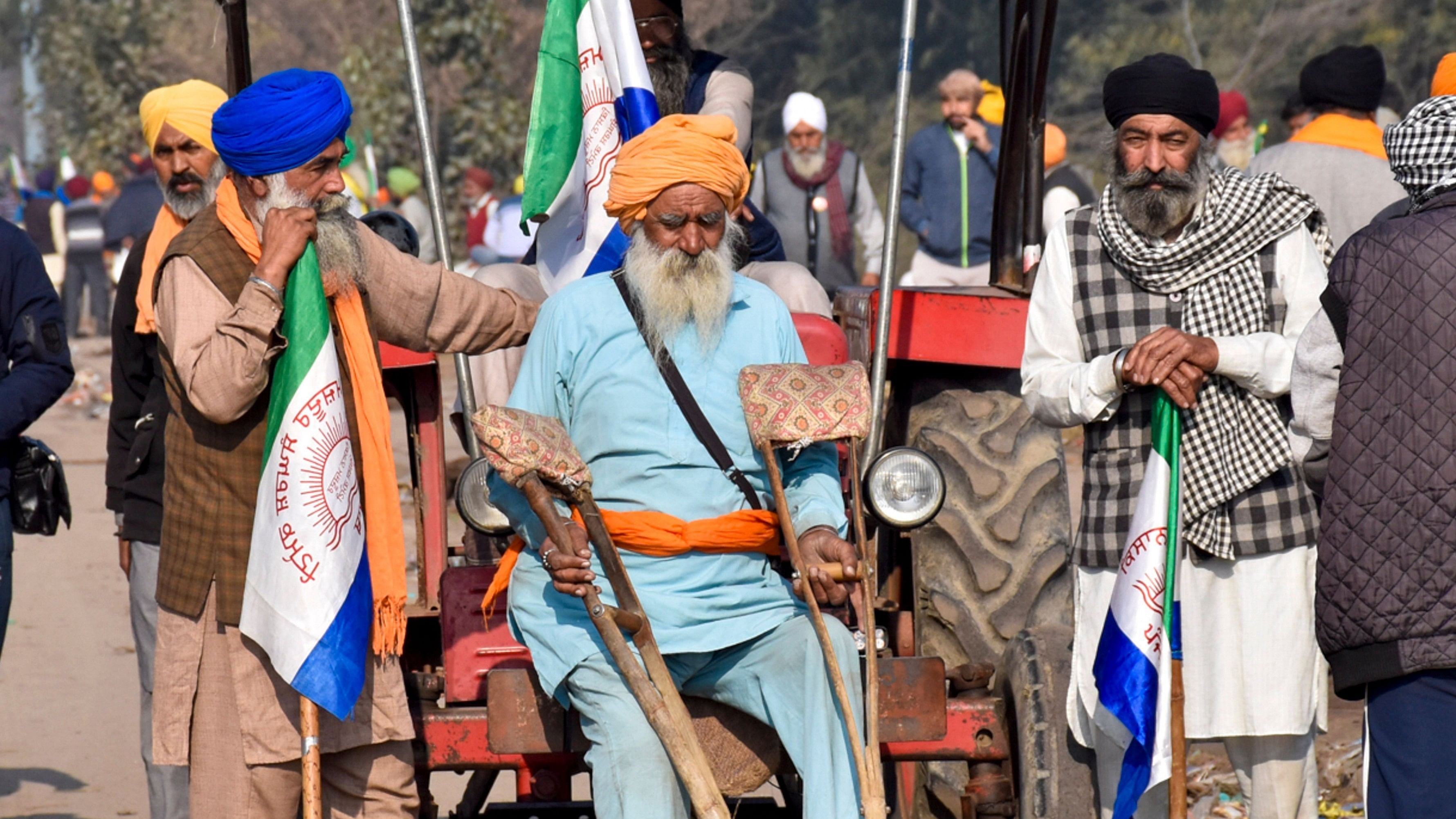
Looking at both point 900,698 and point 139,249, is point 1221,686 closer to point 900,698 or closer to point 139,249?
point 900,698

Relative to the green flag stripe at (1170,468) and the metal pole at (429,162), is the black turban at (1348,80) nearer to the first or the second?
the green flag stripe at (1170,468)

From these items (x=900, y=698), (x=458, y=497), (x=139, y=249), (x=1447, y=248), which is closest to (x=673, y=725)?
(x=900, y=698)

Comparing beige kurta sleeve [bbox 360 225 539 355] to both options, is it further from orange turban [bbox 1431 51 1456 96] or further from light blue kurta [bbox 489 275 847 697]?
orange turban [bbox 1431 51 1456 96]

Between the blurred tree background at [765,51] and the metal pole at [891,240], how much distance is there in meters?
16.5

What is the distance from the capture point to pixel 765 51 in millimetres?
25594

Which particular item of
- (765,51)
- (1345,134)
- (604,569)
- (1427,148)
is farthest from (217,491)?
(765,51)

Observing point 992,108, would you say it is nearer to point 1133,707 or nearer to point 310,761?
point 1133,707

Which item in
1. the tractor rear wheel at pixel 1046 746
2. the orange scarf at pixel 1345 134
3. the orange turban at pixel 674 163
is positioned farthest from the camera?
the orange scarf at pixel 1345 134

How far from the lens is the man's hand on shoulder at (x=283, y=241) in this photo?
12.1 feet

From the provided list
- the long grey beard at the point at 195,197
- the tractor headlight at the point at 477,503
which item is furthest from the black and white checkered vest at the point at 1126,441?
the long grey beard at the point at 195,197

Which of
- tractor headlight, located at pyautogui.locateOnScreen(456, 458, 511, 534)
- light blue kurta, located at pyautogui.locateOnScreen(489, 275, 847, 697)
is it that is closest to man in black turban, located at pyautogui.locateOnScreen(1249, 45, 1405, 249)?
light blue kurta, located at pyautogui.locateOnScreen(489, 275, 847, 697)

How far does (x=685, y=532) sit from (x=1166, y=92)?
143cm

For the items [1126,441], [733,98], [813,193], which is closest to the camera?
[1126,441]

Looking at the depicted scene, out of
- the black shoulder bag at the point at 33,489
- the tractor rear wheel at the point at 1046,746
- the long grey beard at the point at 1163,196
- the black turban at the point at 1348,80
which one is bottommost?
the tractor rear wheel at the point at 1046,746
